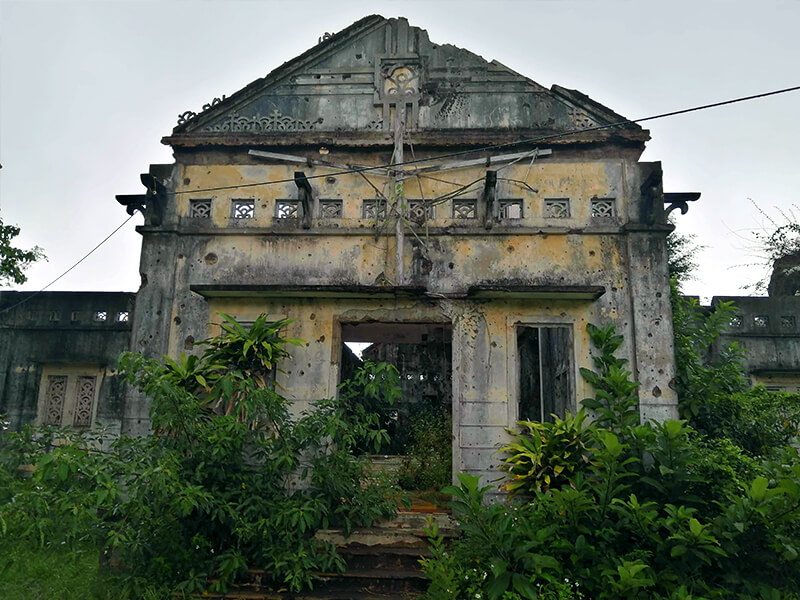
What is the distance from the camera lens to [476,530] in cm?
633

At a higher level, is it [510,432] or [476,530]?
[510,432]

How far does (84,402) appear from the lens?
10.9m

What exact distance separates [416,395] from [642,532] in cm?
1001

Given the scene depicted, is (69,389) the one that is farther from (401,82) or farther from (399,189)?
(401,82)

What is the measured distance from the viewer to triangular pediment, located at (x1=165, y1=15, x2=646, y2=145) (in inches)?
371

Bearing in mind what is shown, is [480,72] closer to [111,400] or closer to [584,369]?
[584,369]

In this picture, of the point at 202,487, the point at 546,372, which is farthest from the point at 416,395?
the point at 202,487

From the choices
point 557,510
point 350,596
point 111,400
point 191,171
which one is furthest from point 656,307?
point 111,400

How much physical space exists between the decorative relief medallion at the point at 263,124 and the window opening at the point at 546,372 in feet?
14.7

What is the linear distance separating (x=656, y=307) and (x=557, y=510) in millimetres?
3216

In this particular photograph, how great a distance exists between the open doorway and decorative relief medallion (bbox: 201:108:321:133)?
3.00m

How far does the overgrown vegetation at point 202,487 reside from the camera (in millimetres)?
5883

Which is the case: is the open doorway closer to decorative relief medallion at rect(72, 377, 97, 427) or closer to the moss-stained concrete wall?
the moss-stained concrete wall

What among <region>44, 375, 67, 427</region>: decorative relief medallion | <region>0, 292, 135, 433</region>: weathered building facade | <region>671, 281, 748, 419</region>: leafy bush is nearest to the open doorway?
<region>671, 281, 748, 419</region>: leafy bush
